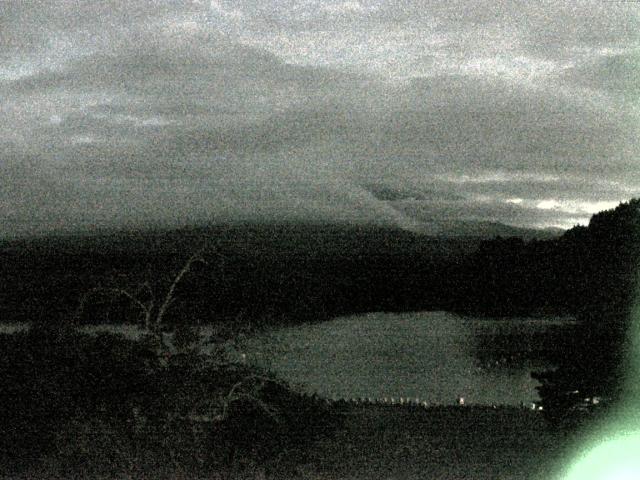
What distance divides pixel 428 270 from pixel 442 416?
25.5 metres

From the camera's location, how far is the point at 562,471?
23.8 ft

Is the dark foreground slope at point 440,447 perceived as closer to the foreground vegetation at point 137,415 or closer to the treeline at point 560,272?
the foreground vegetation at point 137,415

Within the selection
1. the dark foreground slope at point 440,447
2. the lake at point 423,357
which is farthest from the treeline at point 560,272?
the dark foreground slope at point 440,447

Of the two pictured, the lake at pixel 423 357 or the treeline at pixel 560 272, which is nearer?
the treeline at pixel 560 272

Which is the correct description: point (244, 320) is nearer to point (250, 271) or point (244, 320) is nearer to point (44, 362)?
point (250, 271)

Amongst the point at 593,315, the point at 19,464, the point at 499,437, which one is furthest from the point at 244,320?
the point at 593,315

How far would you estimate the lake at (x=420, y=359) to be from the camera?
18.8 metres

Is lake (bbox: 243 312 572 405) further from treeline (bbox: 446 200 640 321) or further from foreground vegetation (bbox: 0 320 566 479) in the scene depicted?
foreground vegetation (bbox: 0 320 566 479)

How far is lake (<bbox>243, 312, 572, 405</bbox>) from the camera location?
739 inches

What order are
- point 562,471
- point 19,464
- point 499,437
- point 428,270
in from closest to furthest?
1. point 562,471
2. point 19,464
3. point 499,437
4. point 428,270

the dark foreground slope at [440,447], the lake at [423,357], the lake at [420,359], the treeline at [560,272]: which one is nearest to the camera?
the dark foreground slope at [440,447]

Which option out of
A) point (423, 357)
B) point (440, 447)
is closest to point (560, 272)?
point (440, 447)

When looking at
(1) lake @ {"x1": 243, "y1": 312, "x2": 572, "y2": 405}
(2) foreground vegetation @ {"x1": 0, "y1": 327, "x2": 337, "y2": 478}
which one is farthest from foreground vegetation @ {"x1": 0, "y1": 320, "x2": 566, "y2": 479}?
(1) lake @ {"x1": 243, "y1": 312, "x2": 572, "y2": 405}

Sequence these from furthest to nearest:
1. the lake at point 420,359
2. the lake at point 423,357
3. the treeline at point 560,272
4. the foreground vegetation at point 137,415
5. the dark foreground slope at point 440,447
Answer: the lake at point 420,359 → the lake at point 423,357 → the treeline at point 560,272 → the dark foreground slope at point 440,447 → the foreground vegetation at point 137,415
